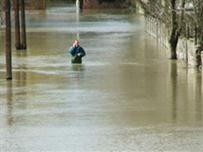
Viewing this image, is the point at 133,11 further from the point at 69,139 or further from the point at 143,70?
the point at 69,139

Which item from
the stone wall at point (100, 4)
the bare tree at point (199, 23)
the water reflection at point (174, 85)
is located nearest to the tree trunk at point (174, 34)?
the water reflection at point (174, 85)

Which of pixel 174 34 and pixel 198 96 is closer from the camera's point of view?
pixel 198 96

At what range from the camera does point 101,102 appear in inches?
605

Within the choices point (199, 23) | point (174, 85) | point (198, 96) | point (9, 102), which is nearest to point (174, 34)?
point (199, 23)

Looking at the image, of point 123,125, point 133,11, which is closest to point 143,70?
point 123,125

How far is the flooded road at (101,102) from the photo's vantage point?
36.7 feet

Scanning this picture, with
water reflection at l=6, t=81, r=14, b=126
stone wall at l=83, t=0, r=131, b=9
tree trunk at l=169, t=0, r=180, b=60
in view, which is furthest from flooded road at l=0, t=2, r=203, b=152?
stone wall at l=83, t=0, r=131, b=9

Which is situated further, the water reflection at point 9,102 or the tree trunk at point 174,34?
the tree trunk at point 174,34

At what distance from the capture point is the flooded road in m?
11.2

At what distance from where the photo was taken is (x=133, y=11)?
5659 centimetres

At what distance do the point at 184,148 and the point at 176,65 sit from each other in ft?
39.8

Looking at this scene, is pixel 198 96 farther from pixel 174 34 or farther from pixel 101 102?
pixel 174 34

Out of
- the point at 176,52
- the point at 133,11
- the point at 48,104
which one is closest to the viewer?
the point at 48,104

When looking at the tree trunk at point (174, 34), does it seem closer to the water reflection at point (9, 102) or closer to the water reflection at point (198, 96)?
the water reflection at point (198, 96)
